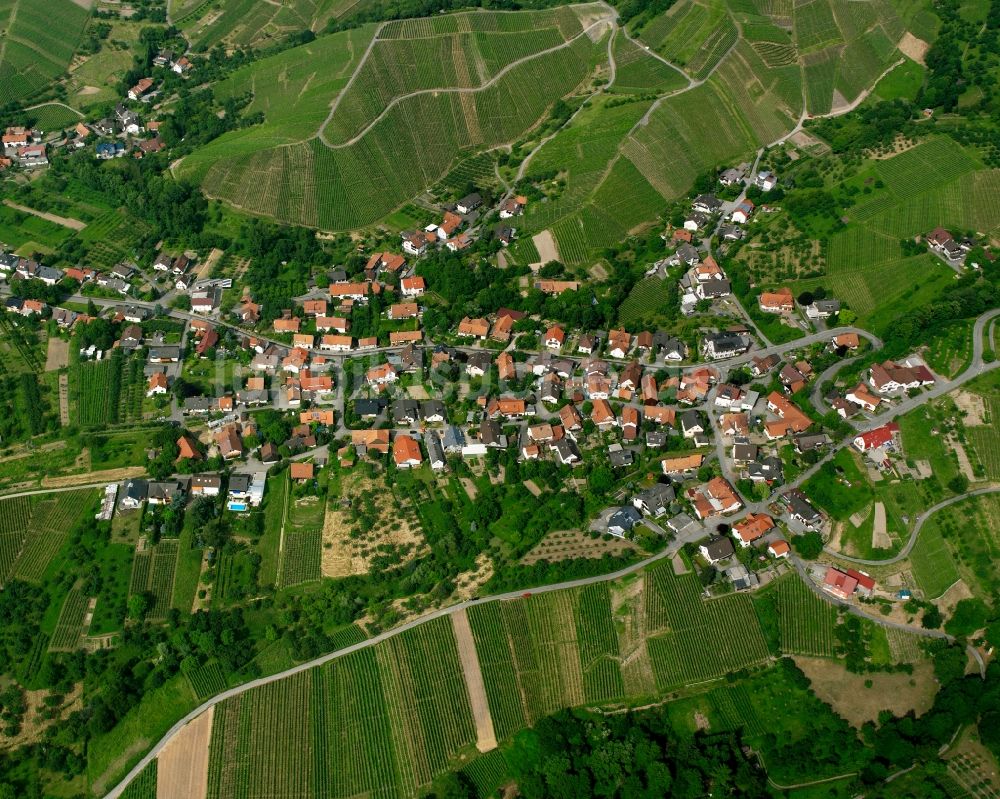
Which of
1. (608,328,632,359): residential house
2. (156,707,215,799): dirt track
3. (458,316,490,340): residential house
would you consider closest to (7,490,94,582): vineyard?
(156,707,215,799): dirt track

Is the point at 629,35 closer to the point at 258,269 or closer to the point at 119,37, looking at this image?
the point at 258,269

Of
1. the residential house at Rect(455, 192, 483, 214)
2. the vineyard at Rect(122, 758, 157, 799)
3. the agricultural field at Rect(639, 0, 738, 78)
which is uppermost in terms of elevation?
the agricultural field at Rect(639, 0, 738, 78)

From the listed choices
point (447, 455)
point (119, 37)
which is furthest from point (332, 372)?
point (119, 37)

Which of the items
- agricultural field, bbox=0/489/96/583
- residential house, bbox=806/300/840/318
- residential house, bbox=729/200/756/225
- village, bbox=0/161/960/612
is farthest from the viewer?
residential house, bbox=729/200/756/225

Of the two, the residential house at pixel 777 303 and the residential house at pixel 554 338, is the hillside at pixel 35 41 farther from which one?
the residential house at pixel 777 303

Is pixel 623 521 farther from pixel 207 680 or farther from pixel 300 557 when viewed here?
pixel 207 680

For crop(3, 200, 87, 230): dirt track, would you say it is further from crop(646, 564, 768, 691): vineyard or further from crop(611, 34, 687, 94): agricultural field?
crop(646, 564, 768, 691): vineyard

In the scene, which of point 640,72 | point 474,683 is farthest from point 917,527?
point 640,72
